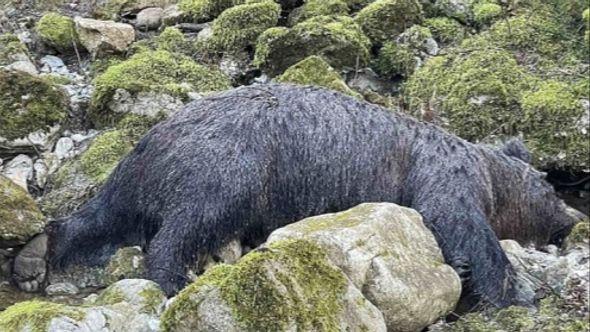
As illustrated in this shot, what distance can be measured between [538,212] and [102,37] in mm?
3895

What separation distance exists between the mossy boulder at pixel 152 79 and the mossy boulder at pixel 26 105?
0.92 ft

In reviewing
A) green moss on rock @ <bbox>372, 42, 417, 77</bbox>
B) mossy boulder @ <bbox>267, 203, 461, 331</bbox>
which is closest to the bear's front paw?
mossy boulder @ <bbox>267, 203, 461, 331</bbox>

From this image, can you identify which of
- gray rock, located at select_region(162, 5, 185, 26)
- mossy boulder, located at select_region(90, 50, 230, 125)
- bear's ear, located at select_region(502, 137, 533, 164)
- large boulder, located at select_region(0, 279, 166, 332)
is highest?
large boulder, located at select_region(0, 279, 166, 332)

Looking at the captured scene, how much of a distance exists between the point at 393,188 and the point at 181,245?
1.26m

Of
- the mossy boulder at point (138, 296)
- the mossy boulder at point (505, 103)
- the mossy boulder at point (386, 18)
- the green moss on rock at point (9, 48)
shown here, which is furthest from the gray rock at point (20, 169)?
the mossy boulder at point (386, 18)

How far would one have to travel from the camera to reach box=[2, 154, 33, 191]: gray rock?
5.55m

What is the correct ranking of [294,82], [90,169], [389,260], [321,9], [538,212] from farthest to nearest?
1. [321,9]
2. [294,82]
3. [90,169]
4. [538,212]
5. [389,260]

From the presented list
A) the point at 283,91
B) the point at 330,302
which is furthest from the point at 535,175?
the point at 330,302

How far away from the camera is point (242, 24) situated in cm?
736

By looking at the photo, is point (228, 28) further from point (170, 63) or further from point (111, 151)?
point (111, 151)

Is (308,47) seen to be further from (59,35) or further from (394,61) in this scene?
(59,35)

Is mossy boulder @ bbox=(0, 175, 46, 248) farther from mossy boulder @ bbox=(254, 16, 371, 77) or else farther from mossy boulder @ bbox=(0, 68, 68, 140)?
mossy boulder @ bbox=(254, 16, 371, 77)

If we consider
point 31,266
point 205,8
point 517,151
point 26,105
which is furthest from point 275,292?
point 205,8

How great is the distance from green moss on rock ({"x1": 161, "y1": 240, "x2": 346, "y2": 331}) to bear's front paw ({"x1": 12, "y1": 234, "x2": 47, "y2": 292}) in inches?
62.4
